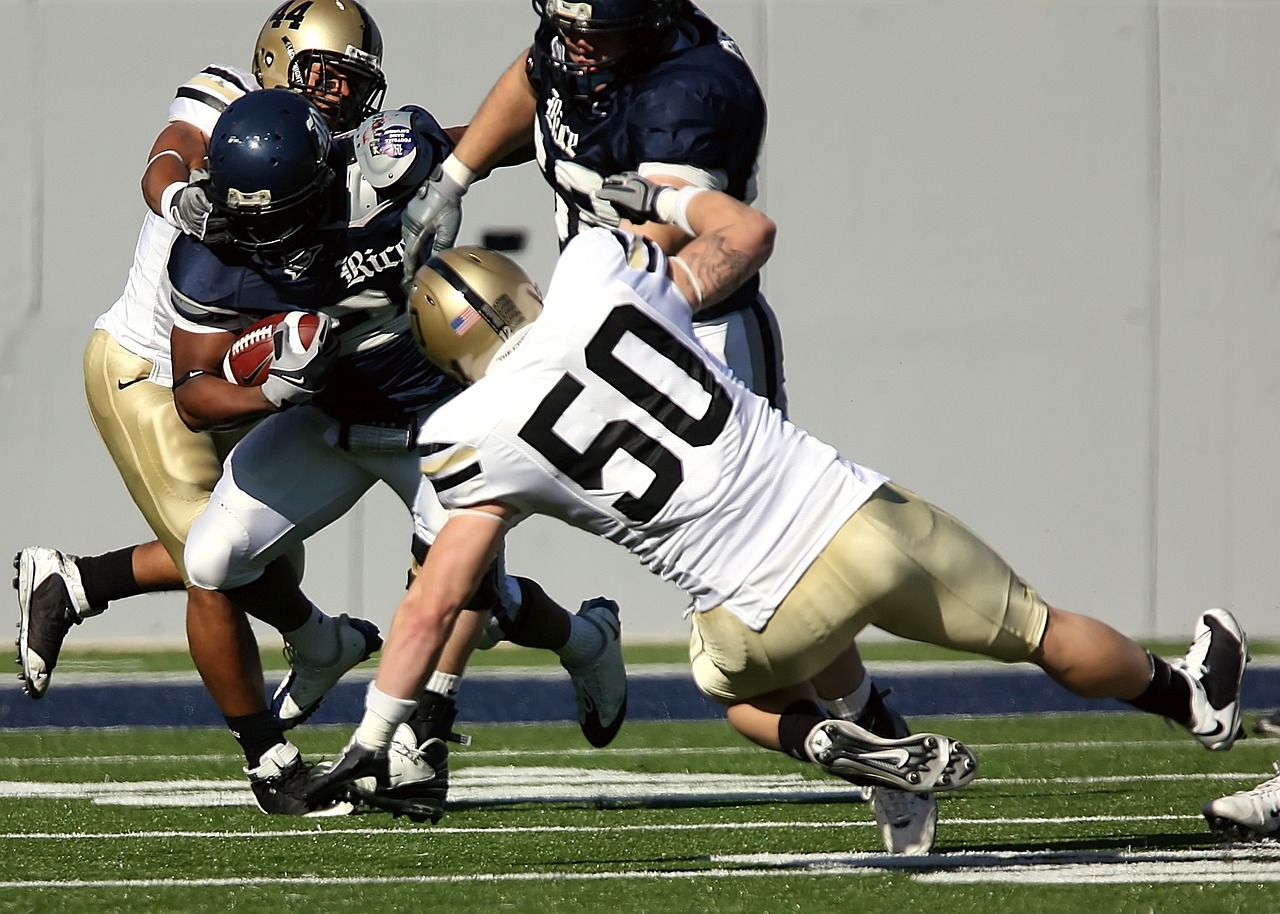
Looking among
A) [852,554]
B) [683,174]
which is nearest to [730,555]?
[852,554]

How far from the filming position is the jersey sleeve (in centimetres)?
499

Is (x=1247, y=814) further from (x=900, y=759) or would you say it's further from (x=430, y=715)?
(x=430, y=715)

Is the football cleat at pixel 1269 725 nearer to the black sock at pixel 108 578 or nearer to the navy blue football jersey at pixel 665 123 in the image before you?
the navy blue football jersey at pixel 665 123

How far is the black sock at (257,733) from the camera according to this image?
4.31 metres

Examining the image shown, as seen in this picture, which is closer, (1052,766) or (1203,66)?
(1052,766)

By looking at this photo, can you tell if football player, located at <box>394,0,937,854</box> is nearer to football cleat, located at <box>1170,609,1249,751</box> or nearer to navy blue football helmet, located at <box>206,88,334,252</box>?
navy blue football helmet, located at <box>206,88,334,252</box>

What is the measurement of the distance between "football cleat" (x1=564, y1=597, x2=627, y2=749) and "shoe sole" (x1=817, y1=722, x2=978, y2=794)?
5.88 ft

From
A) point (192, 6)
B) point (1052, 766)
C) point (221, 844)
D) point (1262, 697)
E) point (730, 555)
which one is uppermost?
point (192, 6)

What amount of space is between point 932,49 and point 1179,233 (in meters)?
1.42

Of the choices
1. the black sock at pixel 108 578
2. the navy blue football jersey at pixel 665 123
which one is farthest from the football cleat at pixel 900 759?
the black sock at pixel 108 578

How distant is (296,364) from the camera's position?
395 cm

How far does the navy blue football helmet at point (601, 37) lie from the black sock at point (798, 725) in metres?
1.36

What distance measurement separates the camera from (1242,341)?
880 cm

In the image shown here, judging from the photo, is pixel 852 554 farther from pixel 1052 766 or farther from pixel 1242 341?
pixel 1242 341
